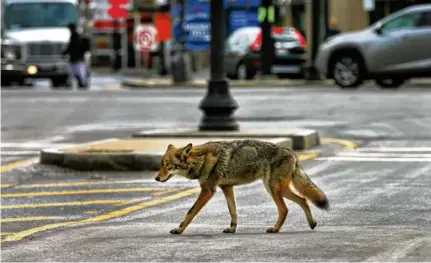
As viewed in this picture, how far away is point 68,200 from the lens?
1282 centimetres

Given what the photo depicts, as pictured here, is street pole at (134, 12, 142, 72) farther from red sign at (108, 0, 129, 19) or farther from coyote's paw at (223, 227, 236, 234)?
coyote's paw at (223, 227, 236, 234)

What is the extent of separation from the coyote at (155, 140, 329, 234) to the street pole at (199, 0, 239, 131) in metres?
8.53

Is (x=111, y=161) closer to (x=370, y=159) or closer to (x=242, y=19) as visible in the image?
(x=370, y=159)

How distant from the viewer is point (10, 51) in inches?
1576

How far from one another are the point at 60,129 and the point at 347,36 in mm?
13009

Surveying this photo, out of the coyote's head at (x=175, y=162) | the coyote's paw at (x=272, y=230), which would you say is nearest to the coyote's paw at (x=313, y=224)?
the coyote's paw at (x=272, y=230)

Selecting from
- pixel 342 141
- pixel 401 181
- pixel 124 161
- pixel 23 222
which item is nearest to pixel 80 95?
pixel 342 141

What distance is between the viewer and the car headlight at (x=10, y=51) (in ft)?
131

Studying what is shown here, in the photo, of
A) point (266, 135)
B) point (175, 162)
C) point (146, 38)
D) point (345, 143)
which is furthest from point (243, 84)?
point (175, 162)

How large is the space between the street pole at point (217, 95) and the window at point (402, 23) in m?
14.7

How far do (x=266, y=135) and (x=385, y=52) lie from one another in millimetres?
15173

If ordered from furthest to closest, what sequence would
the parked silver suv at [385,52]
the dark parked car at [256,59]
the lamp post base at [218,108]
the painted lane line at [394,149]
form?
the dark parked car at [256,59] → the parked silver suv at [385,52] → the lamp post base at [218,108] → the painted lane line at [394,149]

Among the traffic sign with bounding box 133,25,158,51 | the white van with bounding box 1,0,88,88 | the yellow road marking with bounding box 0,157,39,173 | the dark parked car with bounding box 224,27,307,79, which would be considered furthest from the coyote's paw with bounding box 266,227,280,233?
the traffic sign with bounding box 133,25,158,51

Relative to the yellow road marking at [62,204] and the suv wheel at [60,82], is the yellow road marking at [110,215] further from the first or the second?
the suv wheel at [60,82]
